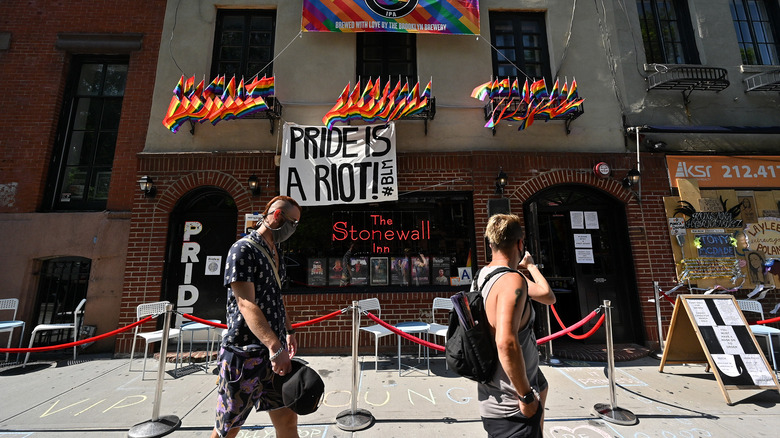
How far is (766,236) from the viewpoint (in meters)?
6.39

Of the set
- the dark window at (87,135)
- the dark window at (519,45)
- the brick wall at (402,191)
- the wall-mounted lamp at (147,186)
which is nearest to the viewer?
the brick wall at (402,191)

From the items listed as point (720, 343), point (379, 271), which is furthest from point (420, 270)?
point (720, 343)

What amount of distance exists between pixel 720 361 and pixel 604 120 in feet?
15.1

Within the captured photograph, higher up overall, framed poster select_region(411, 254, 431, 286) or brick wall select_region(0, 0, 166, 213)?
brick wall select_region(0, 0, 166, 213)

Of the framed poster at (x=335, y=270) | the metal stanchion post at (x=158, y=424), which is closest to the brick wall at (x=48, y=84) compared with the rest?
the framed poster at (x=335, y=270)

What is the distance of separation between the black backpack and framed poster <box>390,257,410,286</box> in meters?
4.35

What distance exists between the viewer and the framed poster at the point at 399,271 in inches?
252

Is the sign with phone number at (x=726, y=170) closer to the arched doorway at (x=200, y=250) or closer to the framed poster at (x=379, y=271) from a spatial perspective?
the framed poster at (x=379, y=271)

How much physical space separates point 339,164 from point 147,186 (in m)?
3.49

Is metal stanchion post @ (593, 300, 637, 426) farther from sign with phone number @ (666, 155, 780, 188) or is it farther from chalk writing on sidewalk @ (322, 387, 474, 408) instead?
sign with phone number @ (666, 155, 780, 188)

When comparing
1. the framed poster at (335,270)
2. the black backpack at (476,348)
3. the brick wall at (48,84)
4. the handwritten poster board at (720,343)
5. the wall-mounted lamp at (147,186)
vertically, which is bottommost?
the handwritten poster board at (720,343)

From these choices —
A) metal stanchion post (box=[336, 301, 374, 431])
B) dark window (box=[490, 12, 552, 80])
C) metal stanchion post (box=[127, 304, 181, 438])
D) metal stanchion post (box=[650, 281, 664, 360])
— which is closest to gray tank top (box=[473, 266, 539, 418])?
metal stanchion post (box=[336, 301, 374, 431])

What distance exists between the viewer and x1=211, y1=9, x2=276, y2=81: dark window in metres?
7.06

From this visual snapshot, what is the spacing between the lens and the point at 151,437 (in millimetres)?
3256
